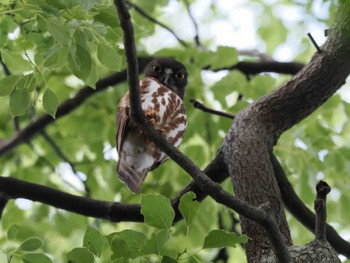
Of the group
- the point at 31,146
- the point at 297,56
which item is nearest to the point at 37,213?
the point at 31,146

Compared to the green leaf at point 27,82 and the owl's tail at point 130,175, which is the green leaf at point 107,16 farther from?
the owl's tail at point 130,175

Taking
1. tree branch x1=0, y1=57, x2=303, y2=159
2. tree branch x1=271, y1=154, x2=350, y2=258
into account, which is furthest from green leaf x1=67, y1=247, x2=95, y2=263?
tree branch x1=0, y1=57, x2=303, y2=159

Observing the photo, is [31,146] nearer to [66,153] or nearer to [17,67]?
[66,153]

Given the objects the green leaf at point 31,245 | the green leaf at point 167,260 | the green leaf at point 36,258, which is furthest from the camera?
the green leaf at point 31,245

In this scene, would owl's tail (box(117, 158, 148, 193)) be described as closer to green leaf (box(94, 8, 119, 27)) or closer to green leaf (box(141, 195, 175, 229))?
green leaf (box(94, 8, 119, 27))

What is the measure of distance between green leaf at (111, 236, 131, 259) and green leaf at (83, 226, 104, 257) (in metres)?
0.06

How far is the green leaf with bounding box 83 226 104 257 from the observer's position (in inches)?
102

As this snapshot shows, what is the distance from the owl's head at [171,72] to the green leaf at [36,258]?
7.09ft

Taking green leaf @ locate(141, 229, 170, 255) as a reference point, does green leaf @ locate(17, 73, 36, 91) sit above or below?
above

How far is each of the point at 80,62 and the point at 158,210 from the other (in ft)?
2.94

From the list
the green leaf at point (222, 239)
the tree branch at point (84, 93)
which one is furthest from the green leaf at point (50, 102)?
the tree branch at point (84, 93)

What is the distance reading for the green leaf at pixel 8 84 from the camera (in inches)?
120

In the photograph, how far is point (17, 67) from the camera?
11.1 ft

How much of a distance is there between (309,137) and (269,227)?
8.14ft
